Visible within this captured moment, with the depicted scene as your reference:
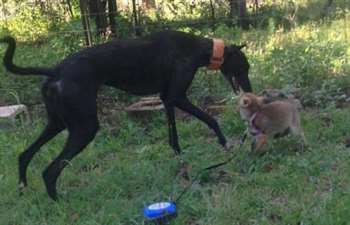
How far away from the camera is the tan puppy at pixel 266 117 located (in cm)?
491

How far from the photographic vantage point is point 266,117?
4.91 m

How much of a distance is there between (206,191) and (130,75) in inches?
48.5

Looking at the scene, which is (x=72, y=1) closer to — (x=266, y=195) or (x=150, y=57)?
(x=150, y=57)

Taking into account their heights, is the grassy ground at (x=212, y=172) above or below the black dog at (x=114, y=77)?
below

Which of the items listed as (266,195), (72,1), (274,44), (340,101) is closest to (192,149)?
(266,195)

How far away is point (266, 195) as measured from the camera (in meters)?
4.30

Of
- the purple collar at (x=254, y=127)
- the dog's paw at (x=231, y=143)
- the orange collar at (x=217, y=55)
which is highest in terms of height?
the orange collar at (x=217, y=55)

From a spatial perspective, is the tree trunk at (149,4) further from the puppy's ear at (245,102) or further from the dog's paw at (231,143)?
the puppy's ear at (245,102)

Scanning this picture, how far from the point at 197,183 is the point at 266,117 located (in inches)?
31.4

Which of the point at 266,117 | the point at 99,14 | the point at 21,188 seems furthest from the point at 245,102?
the point at 99,14

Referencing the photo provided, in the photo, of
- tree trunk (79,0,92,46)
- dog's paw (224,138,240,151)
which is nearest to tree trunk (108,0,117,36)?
tree trunk (79,0,92,46)

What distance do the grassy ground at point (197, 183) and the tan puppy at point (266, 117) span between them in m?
0.17

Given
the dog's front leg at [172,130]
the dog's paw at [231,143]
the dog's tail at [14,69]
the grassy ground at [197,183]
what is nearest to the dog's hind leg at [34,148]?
the grassy ground at [197,183]

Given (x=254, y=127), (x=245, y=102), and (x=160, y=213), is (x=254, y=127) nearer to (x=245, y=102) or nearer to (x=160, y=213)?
(x=245, y=102)
